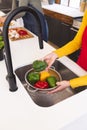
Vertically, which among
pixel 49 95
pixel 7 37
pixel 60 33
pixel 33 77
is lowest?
pixel 60 33

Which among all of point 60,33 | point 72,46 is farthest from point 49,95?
point 60,33

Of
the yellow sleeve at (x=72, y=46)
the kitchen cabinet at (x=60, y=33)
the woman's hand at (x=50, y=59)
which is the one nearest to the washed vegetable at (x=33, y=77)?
the woman's hand at (x=50, y=59)

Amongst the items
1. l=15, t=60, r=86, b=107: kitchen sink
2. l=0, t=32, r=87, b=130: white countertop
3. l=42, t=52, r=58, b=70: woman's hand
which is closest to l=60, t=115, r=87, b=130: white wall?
l=0, t=32, r=87, b=130: white countertop

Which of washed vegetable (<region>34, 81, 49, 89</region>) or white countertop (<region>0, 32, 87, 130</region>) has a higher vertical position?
white countertop (<region>0, 32, 87, 130</region>)

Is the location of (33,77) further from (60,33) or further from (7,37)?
(60,33)

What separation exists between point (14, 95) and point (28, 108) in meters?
0.12

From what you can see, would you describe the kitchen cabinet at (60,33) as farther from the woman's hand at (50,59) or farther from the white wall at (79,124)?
the white wall at (79,124)

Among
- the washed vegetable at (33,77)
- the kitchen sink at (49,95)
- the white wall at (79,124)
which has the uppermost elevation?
the washed vegetable at (33,77)

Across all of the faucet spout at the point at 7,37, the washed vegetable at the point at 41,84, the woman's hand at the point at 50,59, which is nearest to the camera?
the faucet spout at the point at 7,37

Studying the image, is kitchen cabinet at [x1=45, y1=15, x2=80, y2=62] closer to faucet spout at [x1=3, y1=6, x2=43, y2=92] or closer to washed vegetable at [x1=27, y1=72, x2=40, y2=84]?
washed vegetable at [x1=27, y1=72, x2=40, y2=84]

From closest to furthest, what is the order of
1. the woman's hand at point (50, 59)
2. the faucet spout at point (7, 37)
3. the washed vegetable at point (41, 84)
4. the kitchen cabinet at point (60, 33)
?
the faucet spout at point (7, 37)
the washed vegetable at point (41, 84)
the woman's hand at point (50, 59)
the kitchen cabinet at point (60, 33)

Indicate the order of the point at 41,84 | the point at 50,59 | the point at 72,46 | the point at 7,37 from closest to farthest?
the point at 7,37 → the point at 41,84 → the point at 50,59 → the point at 72,46

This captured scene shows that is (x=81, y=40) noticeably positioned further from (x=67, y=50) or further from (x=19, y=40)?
(x=19, y=40)

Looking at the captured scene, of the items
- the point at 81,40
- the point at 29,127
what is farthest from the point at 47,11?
the point at 29,127
